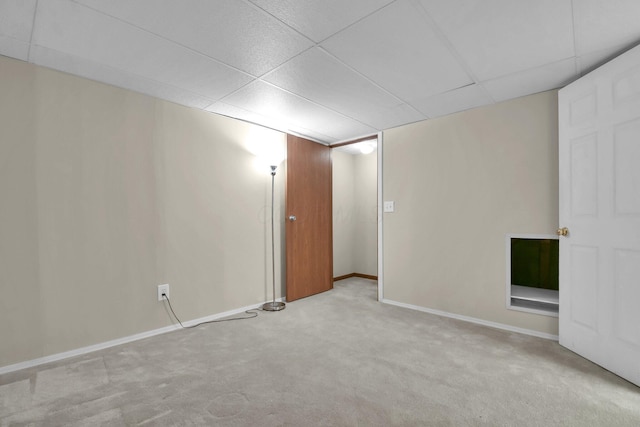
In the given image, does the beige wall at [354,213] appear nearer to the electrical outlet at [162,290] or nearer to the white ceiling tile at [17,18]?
the electrical outlet at [162,290]

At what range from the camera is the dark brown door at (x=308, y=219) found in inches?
143

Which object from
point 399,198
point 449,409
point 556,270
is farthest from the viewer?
point 399,198

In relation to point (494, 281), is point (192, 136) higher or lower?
higher

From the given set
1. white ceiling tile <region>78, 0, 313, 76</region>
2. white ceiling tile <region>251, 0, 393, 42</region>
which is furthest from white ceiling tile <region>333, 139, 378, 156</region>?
white ceiling tile <region>251, 0, 393, 42</region>

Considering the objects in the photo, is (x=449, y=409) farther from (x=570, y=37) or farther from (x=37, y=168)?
(x=37, y=168)

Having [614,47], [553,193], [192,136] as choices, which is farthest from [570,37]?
[192,136]

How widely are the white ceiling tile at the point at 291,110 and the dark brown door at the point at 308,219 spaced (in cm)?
39

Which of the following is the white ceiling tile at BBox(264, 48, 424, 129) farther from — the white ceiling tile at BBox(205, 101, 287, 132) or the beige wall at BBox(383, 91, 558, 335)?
the white ceiling tile at BBox(205, 101, 287, 132)

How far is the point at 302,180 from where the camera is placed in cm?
379

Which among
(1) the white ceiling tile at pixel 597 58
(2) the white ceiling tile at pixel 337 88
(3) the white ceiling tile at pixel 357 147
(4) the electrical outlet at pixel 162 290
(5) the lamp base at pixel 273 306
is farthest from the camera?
(3) the white ceiling tile at pixel 357 147

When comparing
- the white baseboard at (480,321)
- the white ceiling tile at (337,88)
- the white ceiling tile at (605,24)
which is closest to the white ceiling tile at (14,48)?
the white ceiling tile at (337,88)

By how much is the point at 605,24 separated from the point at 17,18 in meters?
3.29

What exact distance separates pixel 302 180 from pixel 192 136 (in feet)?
4.68

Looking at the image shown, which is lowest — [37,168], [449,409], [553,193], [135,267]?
[449,409]
